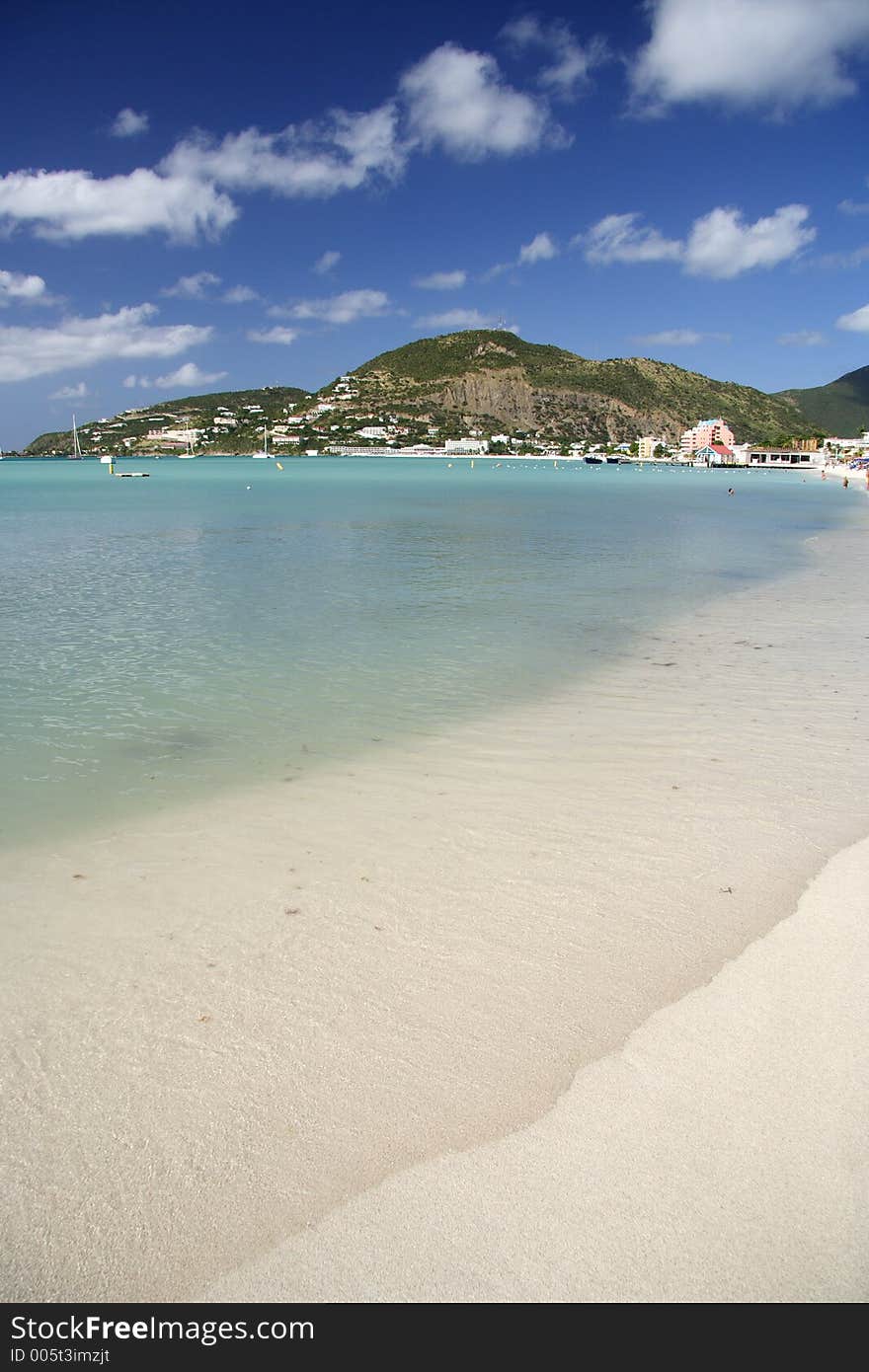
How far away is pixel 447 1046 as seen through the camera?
3.60 m

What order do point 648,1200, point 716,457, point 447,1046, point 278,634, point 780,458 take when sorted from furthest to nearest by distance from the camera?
point 780,458
point 716,457
point 278,634
point 447,1046
point 648,1200

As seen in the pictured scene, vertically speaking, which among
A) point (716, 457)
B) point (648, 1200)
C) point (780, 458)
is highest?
point (716, 457)

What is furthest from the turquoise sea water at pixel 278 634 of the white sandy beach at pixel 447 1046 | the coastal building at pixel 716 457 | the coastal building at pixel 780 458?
the coastal building at pixel 780 458

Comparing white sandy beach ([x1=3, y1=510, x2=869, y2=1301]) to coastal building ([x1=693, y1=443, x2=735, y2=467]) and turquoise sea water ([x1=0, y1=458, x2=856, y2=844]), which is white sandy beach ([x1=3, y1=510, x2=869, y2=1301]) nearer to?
turquoise sea water ([x1=0, y1=458, x2=856, y2=844])

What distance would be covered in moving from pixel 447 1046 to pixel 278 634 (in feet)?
34.4

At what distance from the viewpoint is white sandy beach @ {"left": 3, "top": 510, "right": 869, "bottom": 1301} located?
2.64 m

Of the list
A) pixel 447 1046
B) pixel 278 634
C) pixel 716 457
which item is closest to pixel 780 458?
pixel 716 457

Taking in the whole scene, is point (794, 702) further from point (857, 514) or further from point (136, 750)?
point (857, 514)

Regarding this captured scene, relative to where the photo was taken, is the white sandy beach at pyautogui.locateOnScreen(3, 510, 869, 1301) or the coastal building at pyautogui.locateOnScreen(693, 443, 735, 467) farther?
the coastal building at pyautogui.locateOnScreen(693, 443, 735, 467)

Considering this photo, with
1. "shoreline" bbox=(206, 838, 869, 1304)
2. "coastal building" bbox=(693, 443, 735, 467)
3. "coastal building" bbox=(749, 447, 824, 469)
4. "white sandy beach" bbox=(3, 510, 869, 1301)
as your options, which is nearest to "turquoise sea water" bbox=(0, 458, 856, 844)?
Result: "white sandy beach" bbox=(3, 510, 869, 1301)

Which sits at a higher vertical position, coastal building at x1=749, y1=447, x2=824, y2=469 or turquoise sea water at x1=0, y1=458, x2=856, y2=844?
coastal building at x1=749, y1=447, x2=824, y2=469

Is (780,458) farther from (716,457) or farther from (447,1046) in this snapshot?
(447,1046)

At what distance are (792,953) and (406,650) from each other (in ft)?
28.0

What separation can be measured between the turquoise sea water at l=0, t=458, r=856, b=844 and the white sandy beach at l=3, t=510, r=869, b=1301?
4.57 ft
